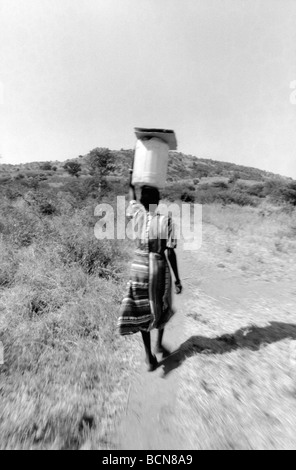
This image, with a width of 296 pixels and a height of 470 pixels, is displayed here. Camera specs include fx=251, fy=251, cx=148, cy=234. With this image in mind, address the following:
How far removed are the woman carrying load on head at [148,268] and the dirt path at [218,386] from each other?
0.47m

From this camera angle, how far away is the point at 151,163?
84.4 inches

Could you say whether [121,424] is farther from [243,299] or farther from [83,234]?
[83,234]

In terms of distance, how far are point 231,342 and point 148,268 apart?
1.61m

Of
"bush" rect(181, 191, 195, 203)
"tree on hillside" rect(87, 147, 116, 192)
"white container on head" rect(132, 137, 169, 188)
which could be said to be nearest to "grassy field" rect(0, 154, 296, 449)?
"white container on head" rect(132, 137, 169, 188)

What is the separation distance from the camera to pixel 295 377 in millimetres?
2396

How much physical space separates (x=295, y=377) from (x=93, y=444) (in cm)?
191

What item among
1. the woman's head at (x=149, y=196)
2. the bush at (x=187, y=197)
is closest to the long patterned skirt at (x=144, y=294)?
the woman's head at (x=149, y=196)

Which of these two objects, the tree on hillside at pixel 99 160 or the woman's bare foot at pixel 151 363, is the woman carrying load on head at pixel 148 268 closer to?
the woman's bare foot at pixel 151 363

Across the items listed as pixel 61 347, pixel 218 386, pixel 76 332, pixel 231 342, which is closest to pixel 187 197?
pixel 231 342

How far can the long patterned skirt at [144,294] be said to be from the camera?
2.24m

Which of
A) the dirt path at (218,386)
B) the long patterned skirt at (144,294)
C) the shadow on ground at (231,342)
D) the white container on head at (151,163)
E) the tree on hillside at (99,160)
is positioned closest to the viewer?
the dirt path at (218,386)

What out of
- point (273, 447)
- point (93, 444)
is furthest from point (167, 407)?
point (273, 447)

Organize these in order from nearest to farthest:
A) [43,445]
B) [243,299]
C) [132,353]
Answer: [43,445], [132,353], [243,299]

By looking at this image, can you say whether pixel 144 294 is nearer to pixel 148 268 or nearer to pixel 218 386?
pixel 148 268
